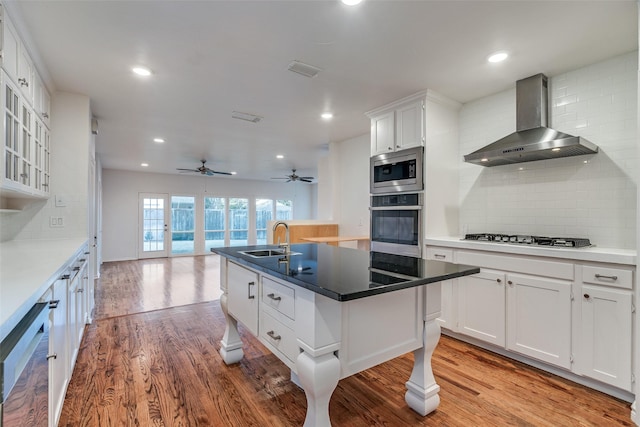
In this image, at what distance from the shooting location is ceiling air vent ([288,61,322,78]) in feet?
8.38

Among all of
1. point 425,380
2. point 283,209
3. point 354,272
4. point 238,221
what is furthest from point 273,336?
point 283,209

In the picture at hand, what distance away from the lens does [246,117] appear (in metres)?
3.94

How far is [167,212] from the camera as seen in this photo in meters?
8.97

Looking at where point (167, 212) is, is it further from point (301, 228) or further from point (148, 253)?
point (301, 228)

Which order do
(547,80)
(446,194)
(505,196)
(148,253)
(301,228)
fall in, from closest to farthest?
1. (547,80)
2. (505,196)
3. (446,194)
4. (301,228)
5. (148,253)

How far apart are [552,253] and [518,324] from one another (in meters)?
0.65

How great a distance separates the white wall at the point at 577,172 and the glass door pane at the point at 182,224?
27.2 feet

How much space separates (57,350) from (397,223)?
299 cm

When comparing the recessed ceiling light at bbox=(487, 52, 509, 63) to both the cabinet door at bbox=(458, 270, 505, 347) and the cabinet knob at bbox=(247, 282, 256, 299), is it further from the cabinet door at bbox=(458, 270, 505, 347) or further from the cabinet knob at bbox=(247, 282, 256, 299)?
the cabinet knob at bbox=(247, 282, 256, 299)

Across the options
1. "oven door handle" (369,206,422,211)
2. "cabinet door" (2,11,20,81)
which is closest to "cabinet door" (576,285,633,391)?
"oven door handle" (369,206,422,211)

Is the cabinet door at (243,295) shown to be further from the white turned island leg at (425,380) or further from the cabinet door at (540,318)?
the cabinet door at (540,318)

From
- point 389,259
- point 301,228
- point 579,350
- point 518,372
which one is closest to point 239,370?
point 389,259

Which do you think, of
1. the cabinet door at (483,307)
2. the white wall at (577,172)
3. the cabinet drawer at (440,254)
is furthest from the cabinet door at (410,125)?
the cabinet door at (483,307)

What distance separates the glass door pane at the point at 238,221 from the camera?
1011 centimetres
